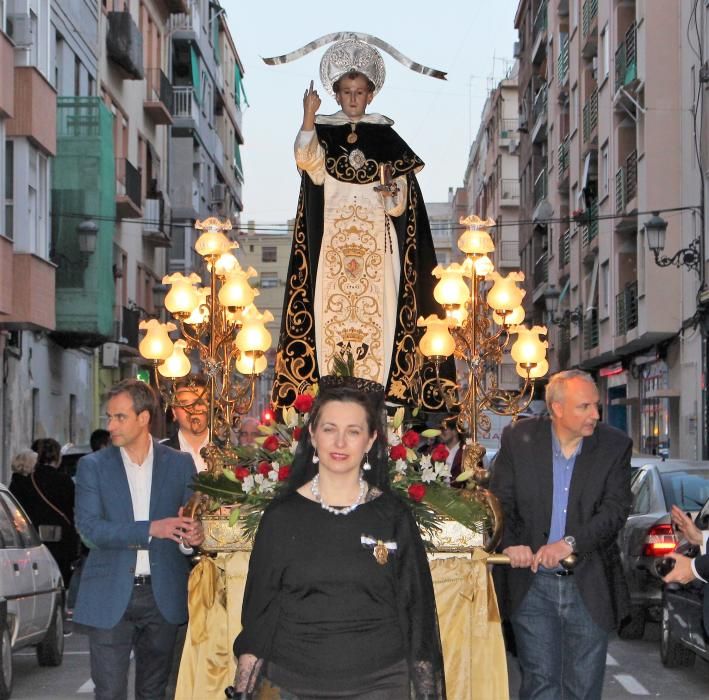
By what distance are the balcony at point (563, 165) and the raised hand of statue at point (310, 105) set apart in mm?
39429

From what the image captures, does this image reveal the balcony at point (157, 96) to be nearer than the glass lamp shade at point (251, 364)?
No

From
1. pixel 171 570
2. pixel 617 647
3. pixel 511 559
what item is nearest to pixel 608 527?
pixel 511 559

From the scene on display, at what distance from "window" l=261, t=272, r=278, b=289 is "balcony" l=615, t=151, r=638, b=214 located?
70822 mm

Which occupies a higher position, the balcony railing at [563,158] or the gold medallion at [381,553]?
the balcony railing at [563,158]

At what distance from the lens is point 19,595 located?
11.3 metres

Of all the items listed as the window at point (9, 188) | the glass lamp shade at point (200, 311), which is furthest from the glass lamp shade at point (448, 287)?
the window at point (9, 188)

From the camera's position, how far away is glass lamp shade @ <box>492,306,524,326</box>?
11008mm

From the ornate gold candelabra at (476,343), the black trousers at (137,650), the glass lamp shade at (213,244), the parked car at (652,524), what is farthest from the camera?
the parked car at (652,524)

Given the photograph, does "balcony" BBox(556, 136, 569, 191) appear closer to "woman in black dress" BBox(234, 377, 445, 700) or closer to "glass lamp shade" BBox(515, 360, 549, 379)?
"glass lamp shade" BBox(515, 360, 549, 379)

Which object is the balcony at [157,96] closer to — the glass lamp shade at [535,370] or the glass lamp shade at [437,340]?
the glass lamp shade at [535,370]

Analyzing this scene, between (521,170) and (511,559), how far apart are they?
58138 millimetres

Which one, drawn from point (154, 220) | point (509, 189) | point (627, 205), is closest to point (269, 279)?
point (509, 189)

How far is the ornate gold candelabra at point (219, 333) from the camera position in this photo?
31.4 feet

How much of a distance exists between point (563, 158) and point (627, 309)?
13.9 metres
